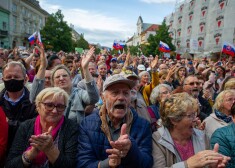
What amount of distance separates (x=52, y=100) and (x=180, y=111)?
1304 mm

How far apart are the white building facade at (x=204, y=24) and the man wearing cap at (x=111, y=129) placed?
89.1 feet

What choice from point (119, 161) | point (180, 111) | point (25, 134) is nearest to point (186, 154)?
point (180, 111)

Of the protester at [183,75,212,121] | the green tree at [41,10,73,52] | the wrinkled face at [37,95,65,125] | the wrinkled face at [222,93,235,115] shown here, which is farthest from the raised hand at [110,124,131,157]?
the green tree at [41,10,73,52]

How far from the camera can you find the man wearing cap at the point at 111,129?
254 centimetres

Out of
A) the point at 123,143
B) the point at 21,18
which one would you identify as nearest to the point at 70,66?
the point at 123,143

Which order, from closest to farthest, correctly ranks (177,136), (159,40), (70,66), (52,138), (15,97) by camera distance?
(52,138), (177,136), (15,97), (70,66), (159,40)

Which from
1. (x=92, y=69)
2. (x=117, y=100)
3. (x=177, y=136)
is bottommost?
(x=177, y=136)

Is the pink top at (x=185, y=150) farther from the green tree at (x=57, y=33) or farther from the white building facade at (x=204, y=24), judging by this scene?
the green tree at (x=57, y=33)

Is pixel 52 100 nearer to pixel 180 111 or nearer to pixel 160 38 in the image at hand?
pixel 180 111

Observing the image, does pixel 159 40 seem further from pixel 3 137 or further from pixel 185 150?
pixel 3 137

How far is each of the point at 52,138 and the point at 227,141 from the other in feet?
5.71

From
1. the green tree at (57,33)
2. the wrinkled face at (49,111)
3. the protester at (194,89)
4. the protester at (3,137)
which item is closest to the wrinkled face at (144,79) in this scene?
the protester at (194,89)

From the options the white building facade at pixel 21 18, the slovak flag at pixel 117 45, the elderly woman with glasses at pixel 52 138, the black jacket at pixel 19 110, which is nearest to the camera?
the elderly woman with glasses at pixel 52 138

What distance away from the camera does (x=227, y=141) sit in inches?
107
